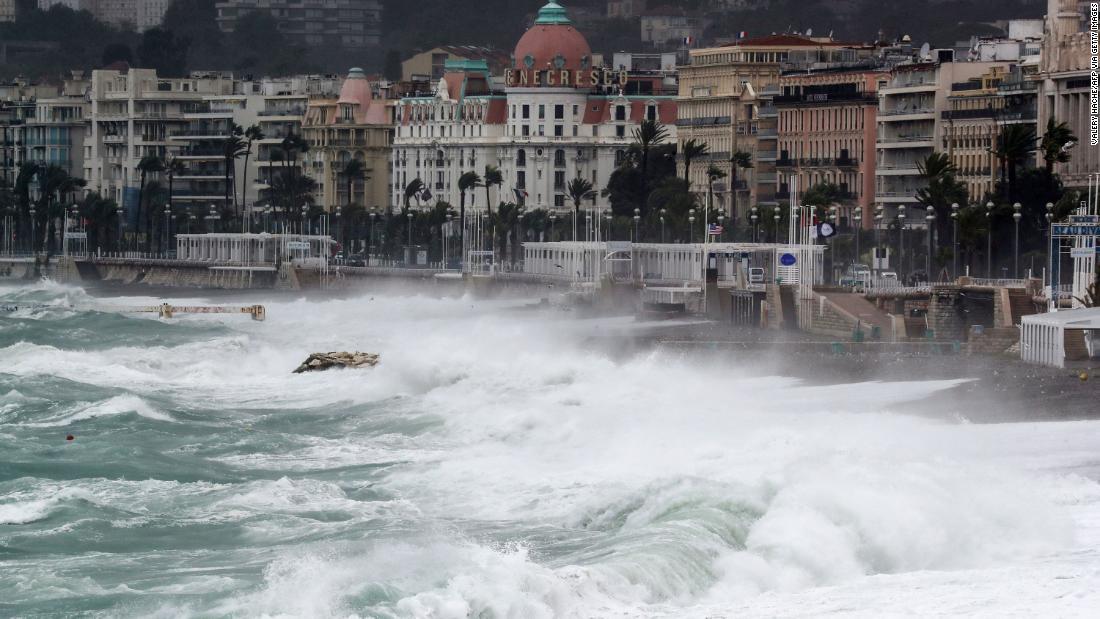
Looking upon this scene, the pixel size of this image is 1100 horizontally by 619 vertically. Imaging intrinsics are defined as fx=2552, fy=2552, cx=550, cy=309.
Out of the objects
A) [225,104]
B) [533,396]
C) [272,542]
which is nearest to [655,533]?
[272,542]

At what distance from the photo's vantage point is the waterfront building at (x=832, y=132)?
13075cm

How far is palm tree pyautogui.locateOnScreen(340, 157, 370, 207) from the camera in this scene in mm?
177500

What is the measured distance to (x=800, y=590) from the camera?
35.6 m

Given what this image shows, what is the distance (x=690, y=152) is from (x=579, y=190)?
16.5 meters

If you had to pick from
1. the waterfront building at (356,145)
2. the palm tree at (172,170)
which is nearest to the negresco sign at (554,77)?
the waterfront building at (356,145)

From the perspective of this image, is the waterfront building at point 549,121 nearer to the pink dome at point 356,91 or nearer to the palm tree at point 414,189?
the palm tree at point 414,189

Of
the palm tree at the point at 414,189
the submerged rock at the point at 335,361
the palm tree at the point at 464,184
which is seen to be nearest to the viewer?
the submerged rock at the point at 335,361

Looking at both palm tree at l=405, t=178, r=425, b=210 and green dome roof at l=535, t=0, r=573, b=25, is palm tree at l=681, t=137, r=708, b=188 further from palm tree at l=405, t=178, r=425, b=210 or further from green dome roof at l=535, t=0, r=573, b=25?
palm tree at l=405, t=178, r=425, b=210

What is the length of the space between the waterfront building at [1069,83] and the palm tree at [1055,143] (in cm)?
212

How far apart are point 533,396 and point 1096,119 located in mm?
42887

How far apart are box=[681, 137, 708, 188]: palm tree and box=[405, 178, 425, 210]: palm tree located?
26222mm

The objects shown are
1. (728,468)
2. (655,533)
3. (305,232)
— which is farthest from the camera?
(305,232)

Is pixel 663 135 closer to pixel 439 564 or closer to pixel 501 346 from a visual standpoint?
pixel 501 346

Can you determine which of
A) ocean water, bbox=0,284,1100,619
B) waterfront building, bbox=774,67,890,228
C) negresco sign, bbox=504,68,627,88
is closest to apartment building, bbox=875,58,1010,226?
waterfront building, bbox=774,67,890,228
